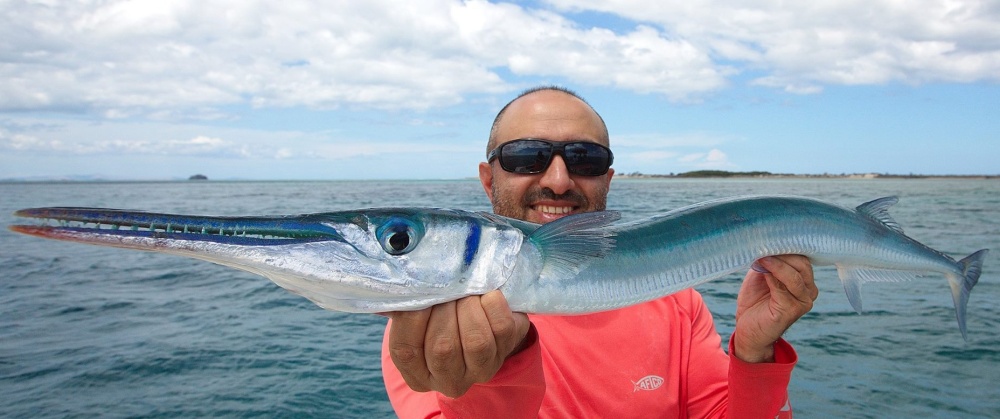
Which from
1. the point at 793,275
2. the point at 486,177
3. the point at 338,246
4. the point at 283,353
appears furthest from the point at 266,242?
the point at 283,353

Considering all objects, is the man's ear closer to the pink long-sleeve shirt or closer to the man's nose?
the man's nose

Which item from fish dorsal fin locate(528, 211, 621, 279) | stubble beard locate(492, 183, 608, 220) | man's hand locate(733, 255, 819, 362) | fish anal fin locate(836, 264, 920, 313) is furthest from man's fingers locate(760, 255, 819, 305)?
stubble beard locate(492, 183, 608, 220)

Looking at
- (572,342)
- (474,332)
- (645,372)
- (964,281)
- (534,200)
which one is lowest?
(645,372)

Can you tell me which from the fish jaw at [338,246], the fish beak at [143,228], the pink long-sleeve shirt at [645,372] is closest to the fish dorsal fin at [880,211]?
the pink long-sleeve shirt at [645,372]

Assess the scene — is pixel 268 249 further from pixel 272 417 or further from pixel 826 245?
pixel 272 417

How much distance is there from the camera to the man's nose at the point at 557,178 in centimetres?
364

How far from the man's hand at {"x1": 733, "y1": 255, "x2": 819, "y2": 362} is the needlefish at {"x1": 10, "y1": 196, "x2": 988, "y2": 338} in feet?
0.25

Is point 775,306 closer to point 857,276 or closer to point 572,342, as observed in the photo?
point 857,276

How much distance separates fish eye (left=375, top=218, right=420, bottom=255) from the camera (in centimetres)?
192

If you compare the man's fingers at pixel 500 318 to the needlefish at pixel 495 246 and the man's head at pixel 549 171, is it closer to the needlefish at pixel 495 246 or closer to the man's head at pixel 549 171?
the needlefish at pixel 495 246

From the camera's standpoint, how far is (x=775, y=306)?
9.39 ft

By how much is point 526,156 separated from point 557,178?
25 centimetres

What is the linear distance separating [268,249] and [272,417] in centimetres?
548

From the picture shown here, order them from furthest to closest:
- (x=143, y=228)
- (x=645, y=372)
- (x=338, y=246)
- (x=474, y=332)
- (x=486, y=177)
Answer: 1. (x=486, y=177)
2. (x=645, y=372)
3. (x=474, y=332)
4. (x=338, y=246)
5. (x=143, y=228)
